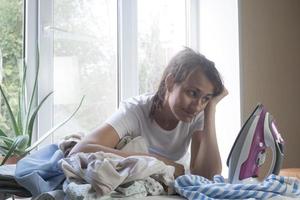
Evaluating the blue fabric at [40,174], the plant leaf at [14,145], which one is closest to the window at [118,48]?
the plant leaf at [14,145]

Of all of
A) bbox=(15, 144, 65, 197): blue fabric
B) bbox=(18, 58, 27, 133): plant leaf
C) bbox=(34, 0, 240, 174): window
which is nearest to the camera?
bbox=(15, 144, 65, 197): blue fabric

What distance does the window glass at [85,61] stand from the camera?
68.6 inches

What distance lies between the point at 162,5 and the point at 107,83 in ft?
1.90

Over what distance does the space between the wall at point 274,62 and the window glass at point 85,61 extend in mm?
679

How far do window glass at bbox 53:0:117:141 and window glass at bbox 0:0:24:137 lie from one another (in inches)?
6.6

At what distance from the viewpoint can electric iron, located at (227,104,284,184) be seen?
37.5 inches

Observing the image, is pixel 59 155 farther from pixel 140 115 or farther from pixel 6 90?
pixel 6 90

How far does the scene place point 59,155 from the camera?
968 millimetres

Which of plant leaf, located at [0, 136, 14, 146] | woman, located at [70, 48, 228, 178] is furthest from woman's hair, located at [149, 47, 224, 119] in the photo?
plant leaf, located at [0, 136, 14, 146]

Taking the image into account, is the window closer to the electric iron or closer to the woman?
the woman

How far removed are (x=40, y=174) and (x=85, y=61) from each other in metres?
1.04

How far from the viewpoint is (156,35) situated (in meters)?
2.13

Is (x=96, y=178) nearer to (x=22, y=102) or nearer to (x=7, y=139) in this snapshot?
(x=7, y=139)

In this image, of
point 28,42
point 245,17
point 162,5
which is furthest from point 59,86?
point 245,17
